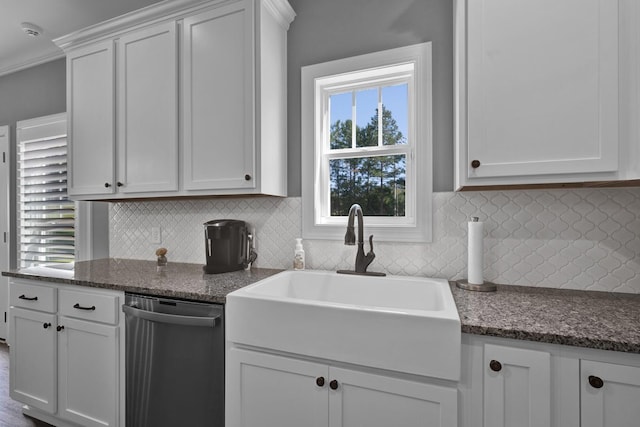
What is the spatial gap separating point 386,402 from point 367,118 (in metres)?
1.51

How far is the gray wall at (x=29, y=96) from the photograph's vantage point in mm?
2861

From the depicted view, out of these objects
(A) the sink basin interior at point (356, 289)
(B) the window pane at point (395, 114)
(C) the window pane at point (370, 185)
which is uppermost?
(B) the window pane at point (395, 114)

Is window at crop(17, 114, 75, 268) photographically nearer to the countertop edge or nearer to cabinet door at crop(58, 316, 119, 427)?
the countertop edge

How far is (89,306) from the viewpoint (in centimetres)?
164

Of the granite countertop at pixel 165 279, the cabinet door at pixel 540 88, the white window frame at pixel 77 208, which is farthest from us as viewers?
the white window frame at pixel 77 208

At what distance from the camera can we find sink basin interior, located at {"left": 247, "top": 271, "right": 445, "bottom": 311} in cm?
152

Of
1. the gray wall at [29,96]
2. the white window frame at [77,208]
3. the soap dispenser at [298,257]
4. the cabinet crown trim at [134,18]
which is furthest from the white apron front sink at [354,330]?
the gray wall at [29,96]

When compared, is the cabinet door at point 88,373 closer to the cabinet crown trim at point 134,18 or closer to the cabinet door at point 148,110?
the cabinet door at point 148,110

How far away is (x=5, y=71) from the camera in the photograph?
3113mm

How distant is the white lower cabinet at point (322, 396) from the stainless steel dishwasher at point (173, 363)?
0.11 metres

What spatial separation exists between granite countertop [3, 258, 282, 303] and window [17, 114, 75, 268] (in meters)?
1.01

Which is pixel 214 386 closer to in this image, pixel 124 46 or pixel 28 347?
pixel 28 347

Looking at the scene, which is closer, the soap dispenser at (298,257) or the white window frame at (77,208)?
the soap dispenser at (298,257)

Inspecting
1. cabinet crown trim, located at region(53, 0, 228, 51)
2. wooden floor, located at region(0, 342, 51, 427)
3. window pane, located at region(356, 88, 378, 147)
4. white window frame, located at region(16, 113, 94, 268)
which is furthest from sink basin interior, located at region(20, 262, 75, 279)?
window pane, located at region(356, 88, 378, 147)
